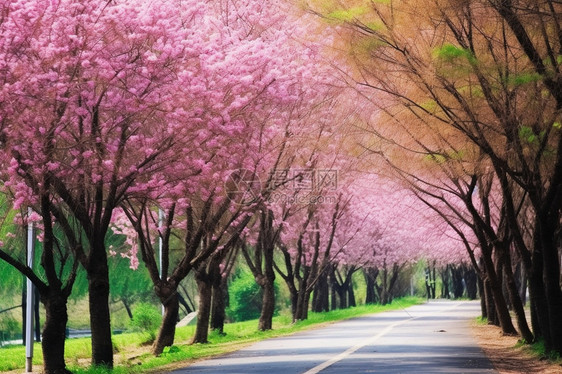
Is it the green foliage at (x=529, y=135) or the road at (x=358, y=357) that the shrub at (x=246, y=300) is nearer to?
the road at (x=358, y=357)

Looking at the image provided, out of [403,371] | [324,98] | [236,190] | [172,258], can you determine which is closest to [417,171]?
[324,98]

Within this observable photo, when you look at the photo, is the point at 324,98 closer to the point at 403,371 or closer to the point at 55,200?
the point at 55,200

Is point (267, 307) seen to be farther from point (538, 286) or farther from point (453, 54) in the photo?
point (453, 54)

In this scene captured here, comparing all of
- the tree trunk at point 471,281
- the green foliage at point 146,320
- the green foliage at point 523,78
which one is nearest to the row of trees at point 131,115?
the green foliage at point 523,78

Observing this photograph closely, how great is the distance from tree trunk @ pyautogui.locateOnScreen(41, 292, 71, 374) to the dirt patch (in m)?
7.64

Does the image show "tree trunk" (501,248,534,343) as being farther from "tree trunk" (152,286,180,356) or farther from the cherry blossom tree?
the cherry blossom tree

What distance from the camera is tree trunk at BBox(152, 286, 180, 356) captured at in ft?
89.7

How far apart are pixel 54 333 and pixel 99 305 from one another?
6.19ft

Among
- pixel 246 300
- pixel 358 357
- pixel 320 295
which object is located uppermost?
pixel 246 300

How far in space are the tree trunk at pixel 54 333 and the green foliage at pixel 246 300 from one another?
52980 millimetres

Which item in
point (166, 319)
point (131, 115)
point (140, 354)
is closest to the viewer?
point (131, 115)

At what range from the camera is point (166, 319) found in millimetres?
28438

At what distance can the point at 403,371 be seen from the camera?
1656 cm

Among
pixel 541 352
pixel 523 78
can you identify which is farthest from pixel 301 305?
pixel 523 78
